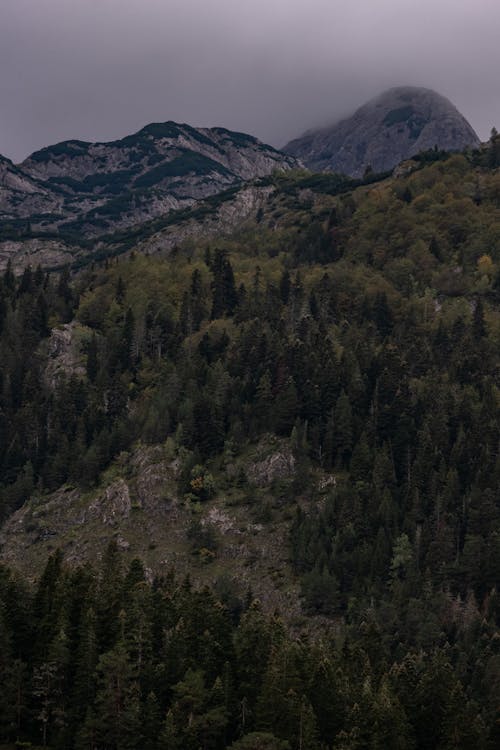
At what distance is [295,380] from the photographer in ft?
445

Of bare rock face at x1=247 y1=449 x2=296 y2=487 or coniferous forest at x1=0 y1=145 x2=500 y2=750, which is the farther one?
bare rock face at x1=247 y1=449 x2=296 y2=487

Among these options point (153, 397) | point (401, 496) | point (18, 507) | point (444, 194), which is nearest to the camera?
point (401, 496)

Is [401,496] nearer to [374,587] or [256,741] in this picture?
[374,587]

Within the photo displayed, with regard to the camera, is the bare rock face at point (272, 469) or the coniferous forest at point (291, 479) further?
the bare rock face at point (272, 469)

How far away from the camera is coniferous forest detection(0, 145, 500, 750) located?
68.6 meters

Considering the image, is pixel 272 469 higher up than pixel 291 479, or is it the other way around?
pixel 272 469

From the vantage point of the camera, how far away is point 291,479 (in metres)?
124

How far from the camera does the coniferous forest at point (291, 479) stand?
2699 inches

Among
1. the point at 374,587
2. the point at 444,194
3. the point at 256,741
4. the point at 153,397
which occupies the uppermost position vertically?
the point at 444,194

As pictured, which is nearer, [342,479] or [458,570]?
[458,570]

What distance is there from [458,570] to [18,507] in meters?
70.3

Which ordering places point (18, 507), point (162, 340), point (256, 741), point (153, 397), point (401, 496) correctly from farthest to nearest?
1. point (162, 340)
2. point (153, 397)
3. point (18, 507)
4. point (401, 496)
5. point (256, 741)

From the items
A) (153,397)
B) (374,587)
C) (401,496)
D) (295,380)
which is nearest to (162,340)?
(153,397)

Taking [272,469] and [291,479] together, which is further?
[272,469]
